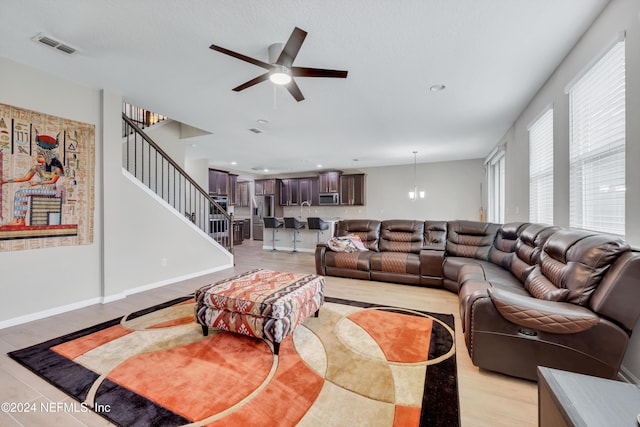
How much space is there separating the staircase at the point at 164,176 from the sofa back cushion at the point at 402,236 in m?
3.25

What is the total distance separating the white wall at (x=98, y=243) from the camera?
2.76 m

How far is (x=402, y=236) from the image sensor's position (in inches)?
A: 192

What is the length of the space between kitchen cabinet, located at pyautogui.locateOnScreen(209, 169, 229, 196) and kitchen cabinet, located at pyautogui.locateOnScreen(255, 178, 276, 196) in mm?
1736

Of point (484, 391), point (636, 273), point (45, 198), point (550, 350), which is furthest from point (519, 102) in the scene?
point (45, 198)

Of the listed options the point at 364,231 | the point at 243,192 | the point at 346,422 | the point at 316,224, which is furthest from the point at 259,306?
the point at 243,192

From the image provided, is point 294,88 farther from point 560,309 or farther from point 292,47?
point 560,309

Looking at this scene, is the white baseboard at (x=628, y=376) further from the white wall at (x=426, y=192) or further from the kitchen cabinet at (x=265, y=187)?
the kitchen cabinet at (x=265, y=187)

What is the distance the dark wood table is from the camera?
849mm

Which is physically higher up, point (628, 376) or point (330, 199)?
point (330, 199)

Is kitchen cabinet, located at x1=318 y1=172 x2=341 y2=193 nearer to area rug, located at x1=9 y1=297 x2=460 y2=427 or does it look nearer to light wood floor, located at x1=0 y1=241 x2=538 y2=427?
light wood floor, located at x1=0 y1=241 x2=538 y2=427

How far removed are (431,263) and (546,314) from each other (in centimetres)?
248

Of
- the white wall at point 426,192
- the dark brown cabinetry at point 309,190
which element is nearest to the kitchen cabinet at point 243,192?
the dark brown cabinetry at point 309,190

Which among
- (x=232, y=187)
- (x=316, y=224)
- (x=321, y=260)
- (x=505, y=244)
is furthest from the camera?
(x=232, y=187)

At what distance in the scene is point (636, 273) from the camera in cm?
150
